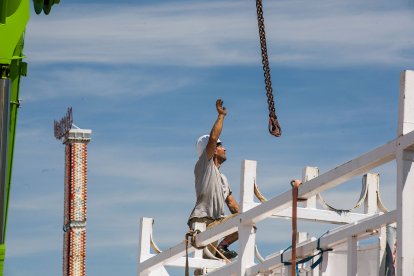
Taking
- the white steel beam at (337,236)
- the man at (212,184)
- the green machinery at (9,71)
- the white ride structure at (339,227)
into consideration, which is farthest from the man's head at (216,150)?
the green machinery at (9,71)

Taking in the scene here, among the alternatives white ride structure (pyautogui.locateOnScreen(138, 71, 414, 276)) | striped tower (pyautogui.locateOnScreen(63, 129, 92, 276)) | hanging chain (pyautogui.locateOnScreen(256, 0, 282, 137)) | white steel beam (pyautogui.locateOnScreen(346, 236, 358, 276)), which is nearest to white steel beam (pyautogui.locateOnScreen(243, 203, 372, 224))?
white ride structure (pyautogui.locateOnScreen(138, 71, 414, 276))

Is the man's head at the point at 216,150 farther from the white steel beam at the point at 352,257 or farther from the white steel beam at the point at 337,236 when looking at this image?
the white steel beam at the point at 352,257

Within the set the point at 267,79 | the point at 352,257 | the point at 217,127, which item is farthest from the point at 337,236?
the point at 217,127

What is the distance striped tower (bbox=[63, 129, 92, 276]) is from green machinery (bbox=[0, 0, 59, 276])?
2659 inches

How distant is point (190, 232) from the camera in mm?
13680

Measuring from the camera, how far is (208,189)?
566 inches

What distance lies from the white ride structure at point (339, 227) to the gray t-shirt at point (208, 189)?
0.32m

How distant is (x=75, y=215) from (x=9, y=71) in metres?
69.9

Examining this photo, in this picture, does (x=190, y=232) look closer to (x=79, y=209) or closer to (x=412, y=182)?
(x=412, y=182)

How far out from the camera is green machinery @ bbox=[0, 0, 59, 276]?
862 centimetres

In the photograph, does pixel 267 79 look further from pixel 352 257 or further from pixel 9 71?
pixel 9 71

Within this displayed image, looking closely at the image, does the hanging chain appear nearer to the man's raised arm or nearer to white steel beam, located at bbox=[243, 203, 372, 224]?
white steel beam, located at bbox=[243, 203, 372, 224]

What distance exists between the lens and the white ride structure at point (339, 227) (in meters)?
8.99

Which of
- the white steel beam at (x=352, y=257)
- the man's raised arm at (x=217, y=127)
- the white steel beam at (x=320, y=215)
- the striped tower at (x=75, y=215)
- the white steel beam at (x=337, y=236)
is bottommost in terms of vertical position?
the white steel beam at (x=352, y=257)
